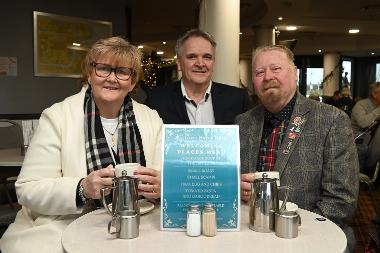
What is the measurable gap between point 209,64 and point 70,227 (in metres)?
1.43

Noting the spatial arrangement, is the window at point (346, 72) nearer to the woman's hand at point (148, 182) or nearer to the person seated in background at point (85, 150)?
the person seated in background at point (85, 150)

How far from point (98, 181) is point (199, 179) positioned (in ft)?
1.18

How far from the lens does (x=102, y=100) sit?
179 centimetres

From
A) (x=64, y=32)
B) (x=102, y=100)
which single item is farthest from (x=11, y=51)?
(x=102, y=100)

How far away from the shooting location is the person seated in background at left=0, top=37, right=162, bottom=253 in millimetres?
1563

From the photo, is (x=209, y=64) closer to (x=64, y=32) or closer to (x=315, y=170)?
(x=315, y=170)

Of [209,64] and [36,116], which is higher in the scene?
[209,64]

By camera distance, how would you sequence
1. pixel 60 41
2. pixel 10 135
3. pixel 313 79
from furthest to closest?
pixel 313 79 → pixel 60 41 → pixel 10 135

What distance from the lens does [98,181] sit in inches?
57.1

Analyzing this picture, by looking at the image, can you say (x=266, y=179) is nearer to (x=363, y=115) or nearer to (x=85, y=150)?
(x=85, y=150)

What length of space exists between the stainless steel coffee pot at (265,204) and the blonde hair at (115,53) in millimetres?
776

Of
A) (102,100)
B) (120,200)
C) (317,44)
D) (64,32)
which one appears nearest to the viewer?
(120,200)

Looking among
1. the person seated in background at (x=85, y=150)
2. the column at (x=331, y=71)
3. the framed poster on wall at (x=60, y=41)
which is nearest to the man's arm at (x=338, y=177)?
the person seated in background at (x=85, y=150)

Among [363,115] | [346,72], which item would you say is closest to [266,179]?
[363,115]
